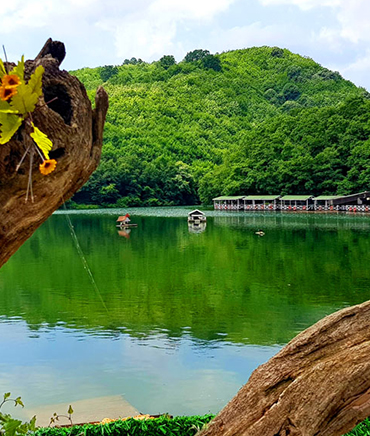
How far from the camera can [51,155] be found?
191cm

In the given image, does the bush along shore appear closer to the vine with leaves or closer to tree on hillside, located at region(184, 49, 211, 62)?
the vine with leaves

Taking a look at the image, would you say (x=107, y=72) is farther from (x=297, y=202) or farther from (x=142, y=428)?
(x=142, y=428)

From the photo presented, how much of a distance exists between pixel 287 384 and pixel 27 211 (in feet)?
4.96

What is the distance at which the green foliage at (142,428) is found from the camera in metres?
4.84

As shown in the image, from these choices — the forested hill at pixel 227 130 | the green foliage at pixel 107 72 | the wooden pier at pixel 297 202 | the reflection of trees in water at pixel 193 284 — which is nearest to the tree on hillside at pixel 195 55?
the forested hill at pixel 227 130

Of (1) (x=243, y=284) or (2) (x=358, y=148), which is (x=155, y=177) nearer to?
(2) (x=358, y=148)

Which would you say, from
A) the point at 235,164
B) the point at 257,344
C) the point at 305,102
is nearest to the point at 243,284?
the point at 257,344

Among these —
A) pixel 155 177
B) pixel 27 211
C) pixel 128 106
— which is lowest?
pixel 27 211

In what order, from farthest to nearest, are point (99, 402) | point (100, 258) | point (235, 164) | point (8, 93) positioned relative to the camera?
point (235, 164) < point (100, 258) < point (99, 402) < point (8, 93)

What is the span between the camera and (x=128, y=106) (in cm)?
10650

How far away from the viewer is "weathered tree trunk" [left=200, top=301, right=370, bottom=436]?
2570mm

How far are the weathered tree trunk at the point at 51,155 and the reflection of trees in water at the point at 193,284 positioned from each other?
11108 mm

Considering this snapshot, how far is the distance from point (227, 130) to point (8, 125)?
110 meters

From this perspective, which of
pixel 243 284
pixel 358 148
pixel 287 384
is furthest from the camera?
pixel 358 148
